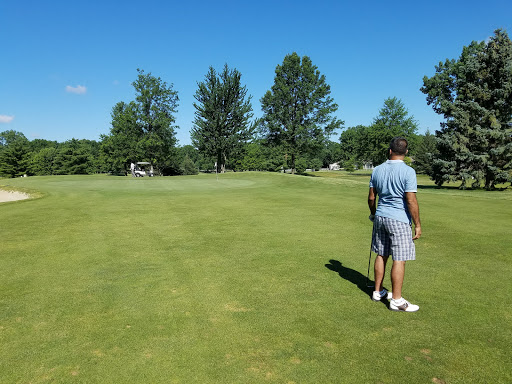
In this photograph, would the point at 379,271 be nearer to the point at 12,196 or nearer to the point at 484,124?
the point at 12,196

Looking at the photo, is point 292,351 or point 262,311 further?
point 262,311

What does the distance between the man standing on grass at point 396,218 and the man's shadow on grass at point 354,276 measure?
0.42m

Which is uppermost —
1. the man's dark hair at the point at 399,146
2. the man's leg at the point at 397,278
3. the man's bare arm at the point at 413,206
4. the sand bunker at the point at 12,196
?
the man's dark hair at the point at 399,146

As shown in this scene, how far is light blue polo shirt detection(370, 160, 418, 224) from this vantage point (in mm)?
4543

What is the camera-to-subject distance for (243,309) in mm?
4457

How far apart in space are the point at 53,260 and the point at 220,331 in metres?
4.57

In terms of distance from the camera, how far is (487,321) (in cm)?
404

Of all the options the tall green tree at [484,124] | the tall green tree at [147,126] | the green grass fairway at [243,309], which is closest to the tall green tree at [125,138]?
the tall green tree at [147,126]

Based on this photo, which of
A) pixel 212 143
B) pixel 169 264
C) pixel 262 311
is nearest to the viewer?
pixel 262 311

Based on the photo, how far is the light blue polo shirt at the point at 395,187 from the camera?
14.9 ft

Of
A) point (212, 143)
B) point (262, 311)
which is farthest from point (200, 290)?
point (212, 143)

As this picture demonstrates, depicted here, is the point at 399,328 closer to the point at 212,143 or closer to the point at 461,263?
the point at 461,263

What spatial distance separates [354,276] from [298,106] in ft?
167

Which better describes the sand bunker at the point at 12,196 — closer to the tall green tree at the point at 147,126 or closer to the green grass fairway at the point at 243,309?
the green grass fairway at the point at 243,309
